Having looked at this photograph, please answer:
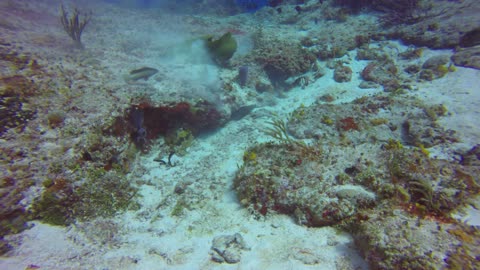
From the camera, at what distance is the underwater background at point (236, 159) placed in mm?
3154

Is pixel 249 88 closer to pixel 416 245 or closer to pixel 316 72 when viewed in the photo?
pixel 316 72

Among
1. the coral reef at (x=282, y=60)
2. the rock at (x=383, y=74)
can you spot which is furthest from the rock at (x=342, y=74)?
the coral reef at (x=282, y=60)

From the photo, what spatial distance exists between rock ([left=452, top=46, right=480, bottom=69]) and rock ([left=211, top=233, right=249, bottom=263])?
1025 cm

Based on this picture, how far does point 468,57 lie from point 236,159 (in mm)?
9509

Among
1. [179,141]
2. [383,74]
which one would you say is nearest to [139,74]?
[179,141]

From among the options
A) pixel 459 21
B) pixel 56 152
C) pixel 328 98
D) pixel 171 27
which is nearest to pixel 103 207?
pixel 56 152

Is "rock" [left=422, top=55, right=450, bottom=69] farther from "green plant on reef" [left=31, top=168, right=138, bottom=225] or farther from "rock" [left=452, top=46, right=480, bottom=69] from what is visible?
"green plant on reef" [left=31, top=168, right=138, bottom=225]

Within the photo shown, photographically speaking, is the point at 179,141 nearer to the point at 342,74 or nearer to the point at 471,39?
the point at 342,74

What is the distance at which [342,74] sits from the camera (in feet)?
30.1

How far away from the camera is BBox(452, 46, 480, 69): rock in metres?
7.84

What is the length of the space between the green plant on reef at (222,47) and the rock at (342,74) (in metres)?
4.46

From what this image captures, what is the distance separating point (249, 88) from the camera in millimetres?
8477

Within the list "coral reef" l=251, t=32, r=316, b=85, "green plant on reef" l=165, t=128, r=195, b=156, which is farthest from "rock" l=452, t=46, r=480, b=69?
"green plant on reef" l=165, t=128, r=195, b=156

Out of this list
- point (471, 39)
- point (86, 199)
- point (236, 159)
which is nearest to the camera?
point (86, 199)
